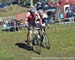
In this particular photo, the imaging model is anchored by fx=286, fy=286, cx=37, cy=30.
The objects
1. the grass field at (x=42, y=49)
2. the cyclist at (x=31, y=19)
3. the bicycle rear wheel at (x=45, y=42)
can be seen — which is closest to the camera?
the grass field at (x=42, y=49)

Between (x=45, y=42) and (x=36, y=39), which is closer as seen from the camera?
(x=45, y=42)

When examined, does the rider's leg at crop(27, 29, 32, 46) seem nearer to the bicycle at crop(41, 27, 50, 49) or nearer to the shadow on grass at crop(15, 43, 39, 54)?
the shadow on grass at crop(15, 43, 39, 54)

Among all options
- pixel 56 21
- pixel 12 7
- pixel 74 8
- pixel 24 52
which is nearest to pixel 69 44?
pixel 24 52

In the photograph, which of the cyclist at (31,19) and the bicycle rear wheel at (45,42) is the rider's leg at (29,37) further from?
the bicycle rear wheel at (45,42)

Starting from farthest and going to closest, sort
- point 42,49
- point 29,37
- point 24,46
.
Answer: point 24,46
point 29,37
point 42,49

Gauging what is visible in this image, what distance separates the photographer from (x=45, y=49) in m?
11.7

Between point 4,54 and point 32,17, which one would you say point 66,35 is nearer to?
point 32,17

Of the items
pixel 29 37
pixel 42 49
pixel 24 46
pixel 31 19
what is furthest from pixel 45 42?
pixel 31 19

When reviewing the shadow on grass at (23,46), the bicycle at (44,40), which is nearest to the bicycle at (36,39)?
the bicycle at (44,40)

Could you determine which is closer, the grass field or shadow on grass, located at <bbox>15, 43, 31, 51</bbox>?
the grass field

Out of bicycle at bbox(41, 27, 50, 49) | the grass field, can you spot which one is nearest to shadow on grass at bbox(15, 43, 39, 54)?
the grass field

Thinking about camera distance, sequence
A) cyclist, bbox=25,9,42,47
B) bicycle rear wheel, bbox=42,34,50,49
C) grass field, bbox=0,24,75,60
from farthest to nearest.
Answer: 1. bicycle rear wheel, bbox=42,34,50,49
2. cyclist, bbox=25,9,42,47
3. grass field, bbox=0,24,75,60

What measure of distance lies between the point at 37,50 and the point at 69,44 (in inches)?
72.2

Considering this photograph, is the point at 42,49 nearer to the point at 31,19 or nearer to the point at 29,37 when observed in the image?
the point at 29,37
